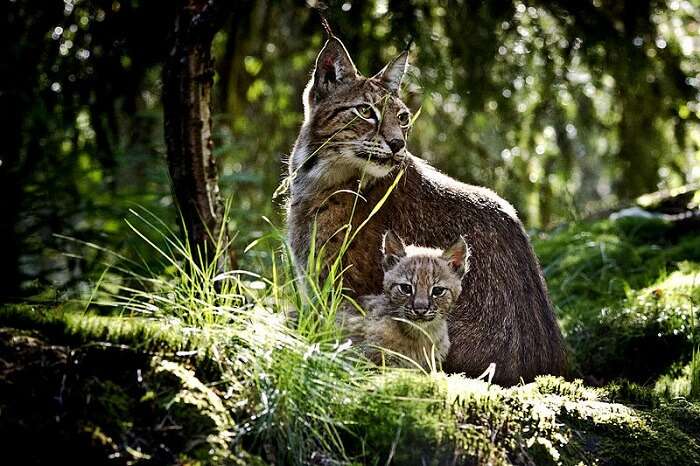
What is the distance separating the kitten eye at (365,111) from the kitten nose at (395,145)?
0.73 feet

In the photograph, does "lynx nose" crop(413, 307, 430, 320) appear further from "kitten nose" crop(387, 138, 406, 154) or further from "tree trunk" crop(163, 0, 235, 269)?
"tree trunk" crop(163, 0, 235, 269)

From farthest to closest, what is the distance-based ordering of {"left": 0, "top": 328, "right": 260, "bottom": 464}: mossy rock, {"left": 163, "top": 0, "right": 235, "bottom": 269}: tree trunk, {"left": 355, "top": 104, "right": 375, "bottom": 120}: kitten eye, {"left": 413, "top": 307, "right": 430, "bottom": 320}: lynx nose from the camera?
{"left": 163, "top": 0, "right": 235, "bottom": 269}: tree trunk → {"left": 355, "top": 104, "right": 375, "bottom": 120}: kitten eye → {"left": 413, "top": 307, "right": 430, "bottom": 320}: lynx nose → {"left": 0, "top": 328, "right": 260, "bottom": 464}: mossy rock

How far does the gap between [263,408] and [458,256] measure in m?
1.86

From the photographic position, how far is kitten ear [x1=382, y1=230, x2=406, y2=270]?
4988 millimetres

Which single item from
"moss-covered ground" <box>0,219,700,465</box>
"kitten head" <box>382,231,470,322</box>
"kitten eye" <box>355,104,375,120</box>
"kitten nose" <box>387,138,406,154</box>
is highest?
"kitten eye" <box>355,104,375,120</box>

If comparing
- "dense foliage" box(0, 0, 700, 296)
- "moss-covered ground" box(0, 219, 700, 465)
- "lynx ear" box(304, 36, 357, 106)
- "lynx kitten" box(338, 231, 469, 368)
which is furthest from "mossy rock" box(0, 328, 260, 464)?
"dense foliage" box(0, 0, 700, 296)

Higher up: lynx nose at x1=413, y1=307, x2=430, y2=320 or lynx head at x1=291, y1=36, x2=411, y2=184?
lynx head at x1=291, y1=36, x2=411, y2=184

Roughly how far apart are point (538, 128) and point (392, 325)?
192 inches

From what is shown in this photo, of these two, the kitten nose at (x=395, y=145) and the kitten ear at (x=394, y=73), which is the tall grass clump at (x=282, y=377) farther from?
the kitten ear at (x=394, y=73)

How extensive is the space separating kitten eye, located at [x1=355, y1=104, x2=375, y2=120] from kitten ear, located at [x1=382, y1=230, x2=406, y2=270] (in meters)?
0.73

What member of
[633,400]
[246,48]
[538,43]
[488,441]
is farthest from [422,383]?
[246,48]

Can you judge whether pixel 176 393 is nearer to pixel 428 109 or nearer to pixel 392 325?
pixel 392 325

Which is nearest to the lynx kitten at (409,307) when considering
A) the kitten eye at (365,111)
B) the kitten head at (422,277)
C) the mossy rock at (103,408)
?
the kitten head at (422,277)

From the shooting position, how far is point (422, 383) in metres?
3.83
